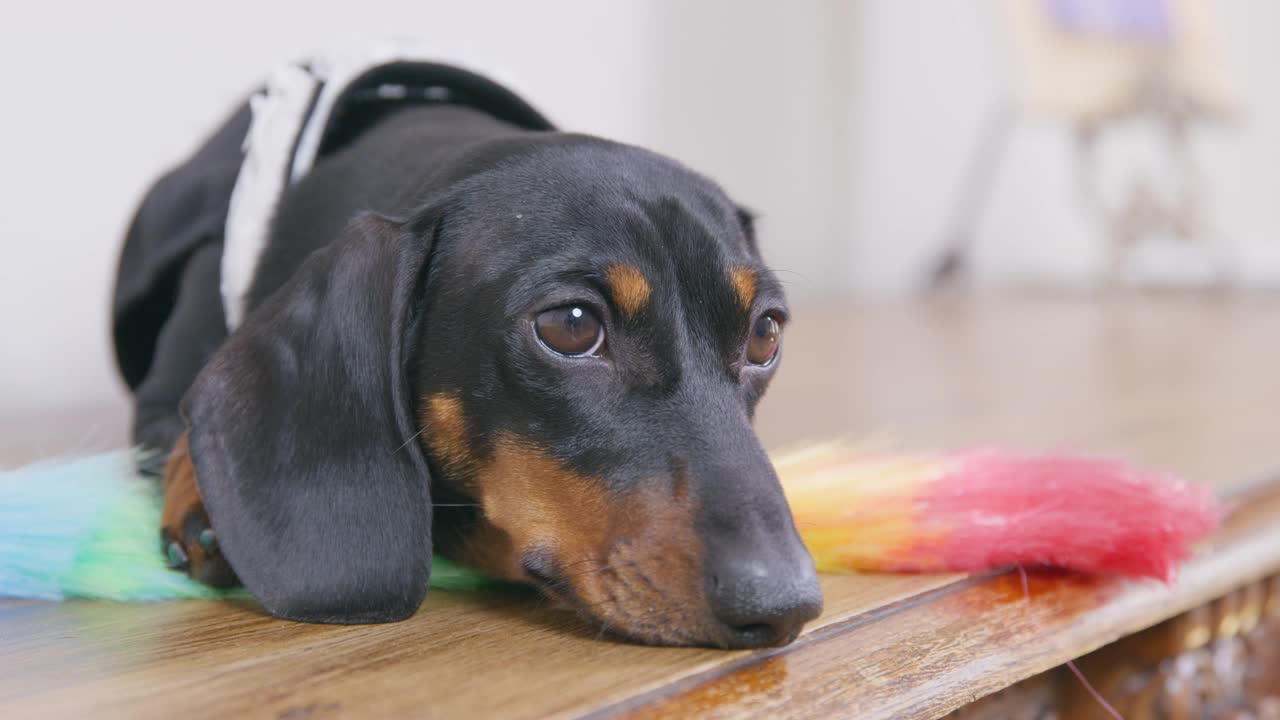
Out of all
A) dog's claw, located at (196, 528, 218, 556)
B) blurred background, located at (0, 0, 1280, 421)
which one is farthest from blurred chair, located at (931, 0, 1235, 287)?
dog's claw, located at (196, 528, 218, 556)

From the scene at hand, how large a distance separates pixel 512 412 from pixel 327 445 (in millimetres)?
175

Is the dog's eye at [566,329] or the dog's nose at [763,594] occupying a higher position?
the dog's eye at [566,329]

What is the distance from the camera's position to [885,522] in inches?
54.2

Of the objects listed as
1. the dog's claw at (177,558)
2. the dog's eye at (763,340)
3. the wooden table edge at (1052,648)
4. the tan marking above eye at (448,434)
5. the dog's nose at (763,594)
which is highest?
the dog's eye at (763,340)

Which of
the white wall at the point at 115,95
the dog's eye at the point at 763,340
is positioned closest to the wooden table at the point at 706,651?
the dog's eye at the point at 763,340

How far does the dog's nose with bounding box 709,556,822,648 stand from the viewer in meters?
0.97

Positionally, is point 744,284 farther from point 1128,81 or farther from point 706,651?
point 1128,81

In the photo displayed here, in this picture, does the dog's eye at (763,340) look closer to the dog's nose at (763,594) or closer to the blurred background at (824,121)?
the dog's nose at (763,594)

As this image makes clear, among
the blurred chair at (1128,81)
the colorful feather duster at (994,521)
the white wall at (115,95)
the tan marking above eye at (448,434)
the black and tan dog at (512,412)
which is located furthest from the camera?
the blurred chair at (1128,81)

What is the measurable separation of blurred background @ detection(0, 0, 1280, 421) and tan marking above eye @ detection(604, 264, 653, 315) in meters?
1.76

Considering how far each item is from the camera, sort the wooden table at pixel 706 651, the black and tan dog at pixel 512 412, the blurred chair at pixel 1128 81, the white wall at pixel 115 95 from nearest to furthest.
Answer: the wooden table at pixel 706 651 → the black and tan dog at pixel 512 412 → the white wall at pixel 115 95 → the blurred chair at pixel 1128 81

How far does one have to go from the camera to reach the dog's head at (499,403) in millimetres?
1070

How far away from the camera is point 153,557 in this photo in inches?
48.5

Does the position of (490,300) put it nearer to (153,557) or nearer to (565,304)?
(565,304)
